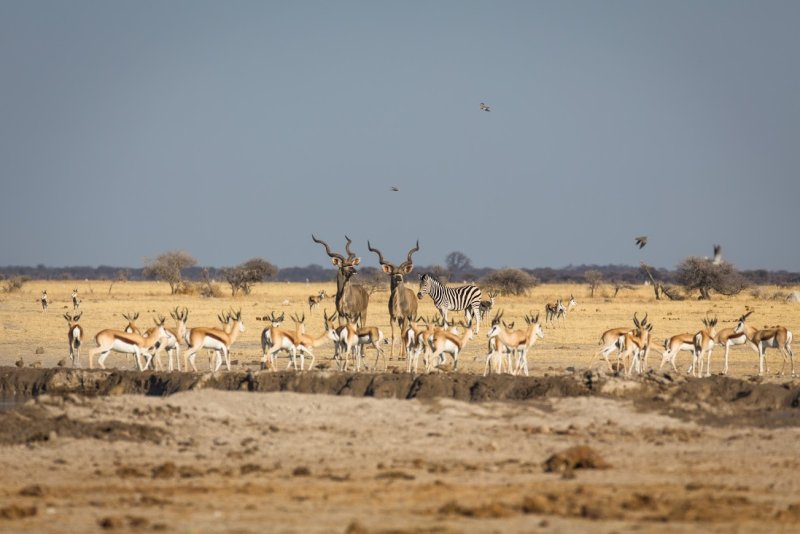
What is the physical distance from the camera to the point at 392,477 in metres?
12.9

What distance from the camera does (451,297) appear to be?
36.3 meters

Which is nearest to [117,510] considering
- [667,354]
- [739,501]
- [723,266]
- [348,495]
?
[348,495]

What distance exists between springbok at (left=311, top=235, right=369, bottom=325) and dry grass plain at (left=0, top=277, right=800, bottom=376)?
0.95m

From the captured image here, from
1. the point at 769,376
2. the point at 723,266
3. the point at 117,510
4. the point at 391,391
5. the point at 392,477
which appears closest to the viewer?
the point at 117,510

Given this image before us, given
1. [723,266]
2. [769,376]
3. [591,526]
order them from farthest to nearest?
[723,266], [769,376], [591,526]

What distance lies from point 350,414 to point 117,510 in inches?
233

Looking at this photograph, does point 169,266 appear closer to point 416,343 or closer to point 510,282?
point 510,282

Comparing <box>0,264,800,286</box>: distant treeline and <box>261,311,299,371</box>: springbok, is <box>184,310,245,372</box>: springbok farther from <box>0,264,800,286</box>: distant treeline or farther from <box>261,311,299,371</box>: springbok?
<box>0,264,800,286</box>: distant treeline

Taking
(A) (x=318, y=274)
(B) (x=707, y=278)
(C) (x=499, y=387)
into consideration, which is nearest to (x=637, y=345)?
(C) (x=499, y=387)

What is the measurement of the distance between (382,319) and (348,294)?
37.8 ft

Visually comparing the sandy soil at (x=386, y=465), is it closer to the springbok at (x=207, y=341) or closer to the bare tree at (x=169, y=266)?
the springbok at (x=207, y=341)

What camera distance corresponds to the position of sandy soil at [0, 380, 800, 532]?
10820 mm

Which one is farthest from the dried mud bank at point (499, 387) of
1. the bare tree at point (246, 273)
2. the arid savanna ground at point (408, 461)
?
the bare tree at point (246, 273)

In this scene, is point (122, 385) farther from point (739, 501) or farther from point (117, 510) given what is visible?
point (739, 501)
